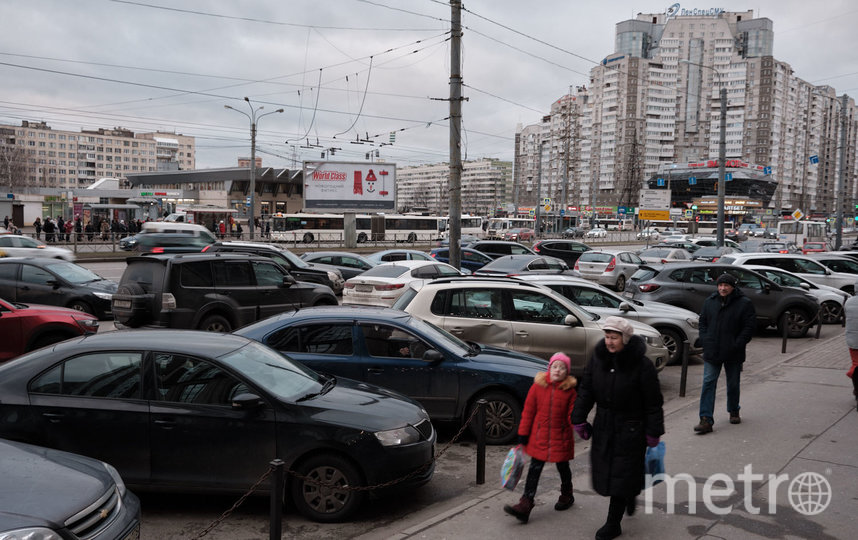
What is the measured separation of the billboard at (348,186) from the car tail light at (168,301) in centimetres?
3595

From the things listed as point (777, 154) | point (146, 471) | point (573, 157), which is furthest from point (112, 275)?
point (777, 154)

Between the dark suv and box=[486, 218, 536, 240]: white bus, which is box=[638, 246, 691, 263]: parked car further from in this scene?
box=[486, 218, 536, 240]: white bus

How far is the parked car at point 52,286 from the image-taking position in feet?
44.5

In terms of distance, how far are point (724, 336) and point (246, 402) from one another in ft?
16.5

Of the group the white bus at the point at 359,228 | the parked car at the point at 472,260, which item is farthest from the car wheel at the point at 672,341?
the white bus at the point at 359,228

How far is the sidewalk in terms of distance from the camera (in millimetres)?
4719

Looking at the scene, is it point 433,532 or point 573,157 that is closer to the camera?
point 433,532

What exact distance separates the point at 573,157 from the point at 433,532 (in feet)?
489

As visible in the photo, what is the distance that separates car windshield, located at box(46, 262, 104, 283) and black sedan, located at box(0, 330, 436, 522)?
1015 centimetres

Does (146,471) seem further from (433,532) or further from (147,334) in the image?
(433,532)

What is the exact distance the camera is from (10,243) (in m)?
22.7

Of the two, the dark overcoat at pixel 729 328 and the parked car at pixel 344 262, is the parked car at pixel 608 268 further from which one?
the dark overcoat at pixel 729 328

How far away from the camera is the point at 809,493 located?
5273 millimetres

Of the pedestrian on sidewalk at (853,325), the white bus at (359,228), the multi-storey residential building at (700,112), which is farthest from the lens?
the multi-storey residential building at (700,112)
